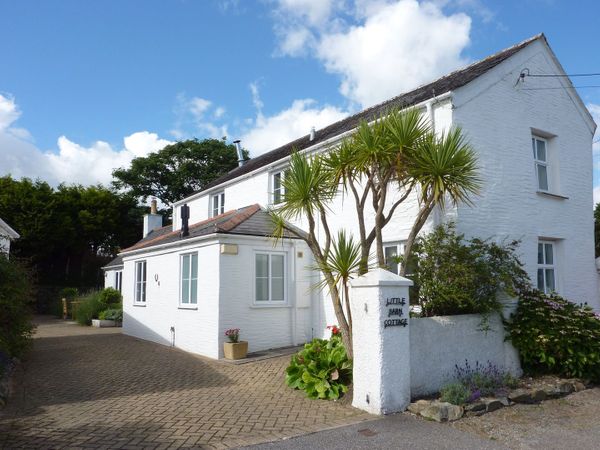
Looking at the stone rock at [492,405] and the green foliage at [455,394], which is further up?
the green foliage at [455,394]

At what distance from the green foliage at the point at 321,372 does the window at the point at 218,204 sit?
36.3ft

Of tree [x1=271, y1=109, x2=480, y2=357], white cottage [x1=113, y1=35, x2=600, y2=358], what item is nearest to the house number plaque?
tree [x1=271, y1=109, x2=480, y2=357]

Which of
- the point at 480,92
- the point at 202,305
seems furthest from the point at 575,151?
the point at 202,305

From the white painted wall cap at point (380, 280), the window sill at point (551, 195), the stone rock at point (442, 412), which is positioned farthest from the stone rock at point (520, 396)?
the window sill at point (551, 195)

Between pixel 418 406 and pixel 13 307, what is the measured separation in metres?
8.08

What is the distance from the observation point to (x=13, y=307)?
9.61 m

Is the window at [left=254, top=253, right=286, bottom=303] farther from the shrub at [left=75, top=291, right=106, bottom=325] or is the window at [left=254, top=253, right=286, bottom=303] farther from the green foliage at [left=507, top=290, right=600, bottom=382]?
the shrub at [left=75, top=291, right=106, bottom=325]

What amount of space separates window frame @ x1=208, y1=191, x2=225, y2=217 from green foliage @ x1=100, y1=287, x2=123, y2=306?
736 cm

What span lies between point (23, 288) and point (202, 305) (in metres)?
4.04

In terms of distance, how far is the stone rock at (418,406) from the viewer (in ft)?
22.3

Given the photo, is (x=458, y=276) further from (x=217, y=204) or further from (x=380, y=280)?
(x=217, y=204)

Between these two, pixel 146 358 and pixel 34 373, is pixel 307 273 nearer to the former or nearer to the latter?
pixel 146 358

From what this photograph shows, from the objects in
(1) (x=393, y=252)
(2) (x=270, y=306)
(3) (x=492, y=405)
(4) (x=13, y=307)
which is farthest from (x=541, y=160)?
(4) (x=13, y=307)

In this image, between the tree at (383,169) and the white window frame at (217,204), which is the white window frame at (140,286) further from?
the tree at (383,169)
